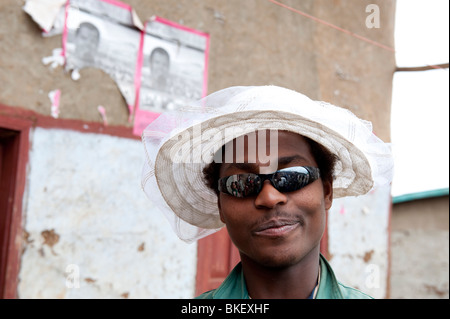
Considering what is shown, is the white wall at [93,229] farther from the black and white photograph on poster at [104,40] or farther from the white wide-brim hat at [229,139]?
the white wide-brim hat at [229,139]

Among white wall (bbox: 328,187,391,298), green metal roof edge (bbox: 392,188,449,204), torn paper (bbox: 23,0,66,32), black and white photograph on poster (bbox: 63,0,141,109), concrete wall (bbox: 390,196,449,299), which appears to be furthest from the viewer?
green metal roof edge (bbox: 392,188,449,204)

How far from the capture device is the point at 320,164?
166cm

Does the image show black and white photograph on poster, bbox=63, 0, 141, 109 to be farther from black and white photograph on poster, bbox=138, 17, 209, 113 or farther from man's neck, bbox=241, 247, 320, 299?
man's neck, bbox=241, 247, 320, 299

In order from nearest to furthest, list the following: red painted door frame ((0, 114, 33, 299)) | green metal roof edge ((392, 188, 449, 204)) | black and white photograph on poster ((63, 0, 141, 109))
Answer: red painted door frame ((0, 114, 33, 299)), black and white photograph on poster ((63, 0, 141, 109)), green metal roof edge ((392, 188, 449, 204))

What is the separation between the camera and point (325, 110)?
4.99ft

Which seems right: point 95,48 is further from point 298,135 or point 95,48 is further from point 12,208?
point 298,135

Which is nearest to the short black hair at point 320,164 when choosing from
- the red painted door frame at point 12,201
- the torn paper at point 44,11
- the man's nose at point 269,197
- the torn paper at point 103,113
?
the man's nose at point 269,197

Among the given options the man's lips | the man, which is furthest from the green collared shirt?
the man's lips

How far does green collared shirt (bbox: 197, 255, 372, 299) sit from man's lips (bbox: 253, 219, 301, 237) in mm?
250

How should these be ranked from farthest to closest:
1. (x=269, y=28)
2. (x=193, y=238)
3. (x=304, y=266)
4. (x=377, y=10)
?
1. (x=377, y=10)
2. (x=269, y=28)
3. (x=193, y=238)
4. (x=304, y=266)

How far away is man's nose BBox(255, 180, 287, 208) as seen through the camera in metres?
1.41

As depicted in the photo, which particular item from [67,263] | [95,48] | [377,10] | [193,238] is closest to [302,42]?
[377,10]
